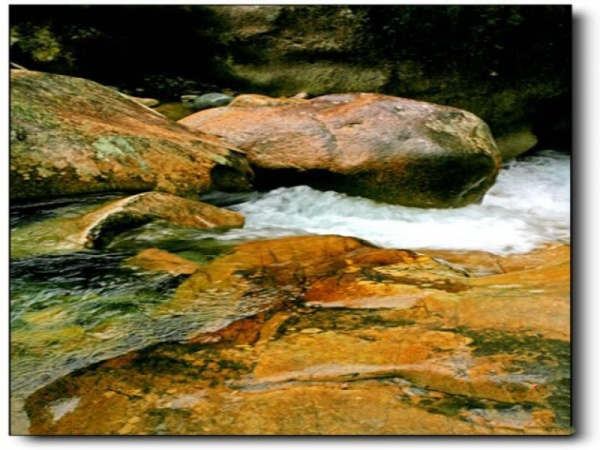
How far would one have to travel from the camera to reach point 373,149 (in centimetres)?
357

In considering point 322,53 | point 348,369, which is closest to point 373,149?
point 322,53

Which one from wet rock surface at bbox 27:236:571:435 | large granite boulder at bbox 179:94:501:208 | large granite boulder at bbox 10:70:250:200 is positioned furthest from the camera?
large granite boulder at bbox 179:94:501:208

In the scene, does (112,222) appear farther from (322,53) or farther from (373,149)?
(322,53)

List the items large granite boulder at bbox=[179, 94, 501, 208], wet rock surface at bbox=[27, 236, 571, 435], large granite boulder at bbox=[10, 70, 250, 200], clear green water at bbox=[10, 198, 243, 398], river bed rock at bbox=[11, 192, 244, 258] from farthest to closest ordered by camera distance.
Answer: large granite boulder at bbox=[179, 94, 501, 208]
large granite boulder at bbox=[10, 70, 250, 200]
river bed rock at bbox=[11, 192, 244, 258]
clear green water at bbox=[10, 198, 243, 398]
wet rock surface at bbox=[27, 236, 571, 435]

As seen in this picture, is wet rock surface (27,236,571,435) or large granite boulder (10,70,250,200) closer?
wet rock surface (27,236,571,435)

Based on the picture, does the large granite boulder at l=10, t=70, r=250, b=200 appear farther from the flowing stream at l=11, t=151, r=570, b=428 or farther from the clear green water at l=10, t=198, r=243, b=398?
the clear green water at l=10, t=198, r=243, b=398

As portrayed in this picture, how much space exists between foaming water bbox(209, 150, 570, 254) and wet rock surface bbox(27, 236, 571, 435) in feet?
1.61

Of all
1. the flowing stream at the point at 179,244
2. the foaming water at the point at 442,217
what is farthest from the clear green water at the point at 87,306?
the foaming water at the point at 442,217

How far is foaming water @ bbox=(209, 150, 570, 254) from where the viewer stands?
9.73 ft

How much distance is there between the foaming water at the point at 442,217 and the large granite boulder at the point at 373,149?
0.09m

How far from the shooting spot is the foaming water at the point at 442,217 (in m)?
2.96

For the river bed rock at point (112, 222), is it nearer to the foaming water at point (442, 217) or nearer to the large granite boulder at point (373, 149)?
the foaming water at point (442, 217)

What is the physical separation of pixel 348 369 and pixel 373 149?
5.59 ft

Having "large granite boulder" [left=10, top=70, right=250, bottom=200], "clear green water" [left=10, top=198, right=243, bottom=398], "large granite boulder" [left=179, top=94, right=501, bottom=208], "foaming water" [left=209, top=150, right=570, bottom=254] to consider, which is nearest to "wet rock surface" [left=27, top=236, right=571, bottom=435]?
"clear green water" [left=10, top=198, right=243, bottom=398]
